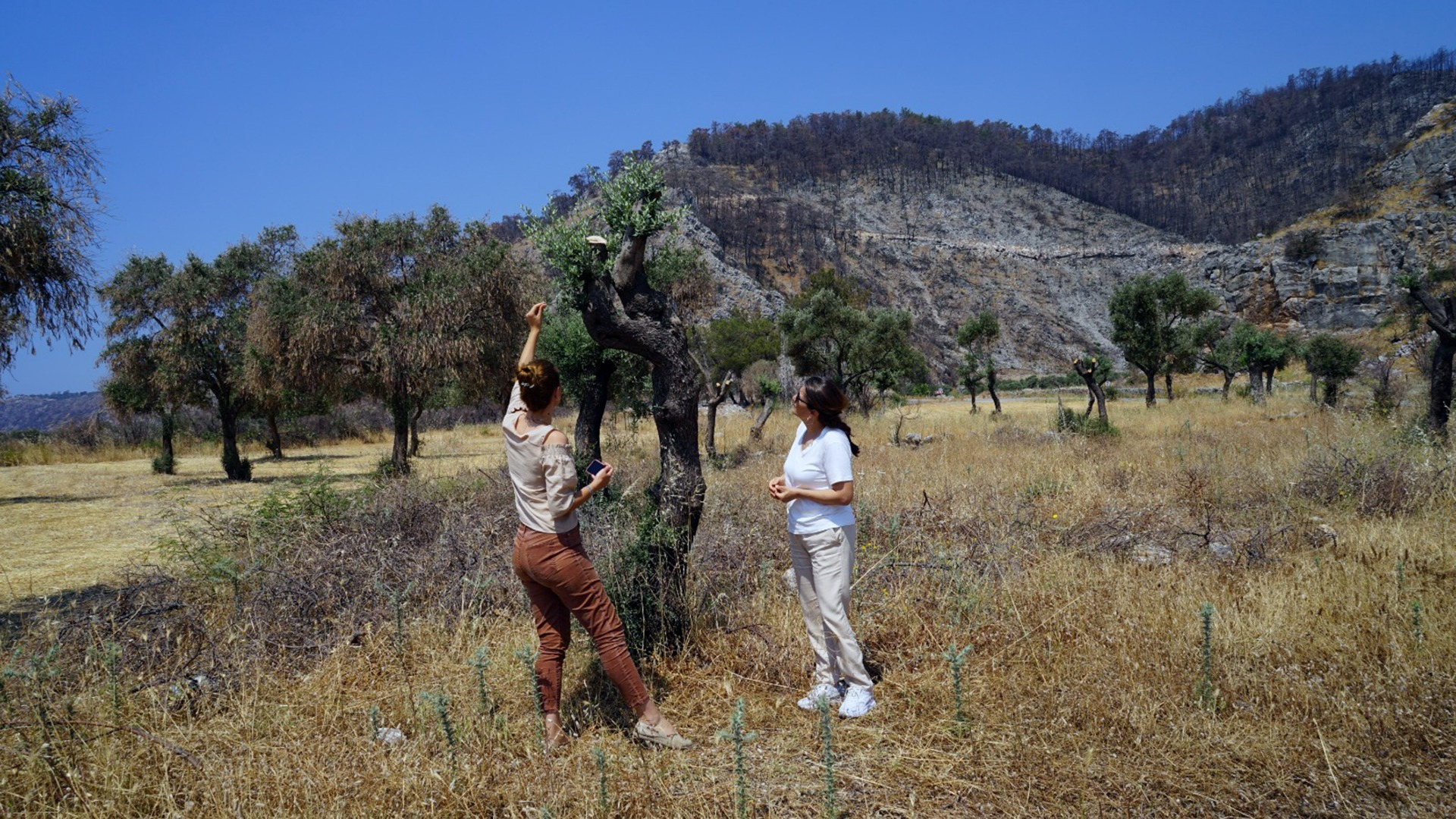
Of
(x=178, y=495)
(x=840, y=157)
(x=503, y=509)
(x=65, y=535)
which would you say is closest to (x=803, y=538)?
(x=503, y=509)

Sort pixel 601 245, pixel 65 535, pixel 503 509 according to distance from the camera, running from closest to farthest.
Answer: pixel 601 245 → pixel 503 509 → pixel 65 535

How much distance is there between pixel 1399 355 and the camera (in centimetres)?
3566

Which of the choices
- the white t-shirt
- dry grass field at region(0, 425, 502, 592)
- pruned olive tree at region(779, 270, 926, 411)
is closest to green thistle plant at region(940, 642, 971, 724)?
the white t-shirt

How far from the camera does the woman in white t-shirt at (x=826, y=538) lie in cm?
411

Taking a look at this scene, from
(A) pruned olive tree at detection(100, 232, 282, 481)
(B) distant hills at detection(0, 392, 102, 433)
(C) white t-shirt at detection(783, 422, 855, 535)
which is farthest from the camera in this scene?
(B) distant hills at detection(0, 392, 102, 433)

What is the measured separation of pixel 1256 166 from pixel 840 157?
5821 cm

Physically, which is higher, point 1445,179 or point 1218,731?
point 1445,179

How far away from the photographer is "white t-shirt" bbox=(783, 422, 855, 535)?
13.5ft

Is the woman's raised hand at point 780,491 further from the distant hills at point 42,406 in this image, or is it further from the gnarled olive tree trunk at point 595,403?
the distant hills at point 42,406

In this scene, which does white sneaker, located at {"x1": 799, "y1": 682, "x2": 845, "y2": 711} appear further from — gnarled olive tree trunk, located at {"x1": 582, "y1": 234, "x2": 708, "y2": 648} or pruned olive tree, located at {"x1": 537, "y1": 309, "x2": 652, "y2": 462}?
pruned olive tree, located at {"x1": 537, "y1": 309, "x2": 652, "y2": 462}

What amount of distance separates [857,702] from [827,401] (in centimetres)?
171

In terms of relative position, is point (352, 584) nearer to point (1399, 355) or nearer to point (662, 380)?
point (662, 380)

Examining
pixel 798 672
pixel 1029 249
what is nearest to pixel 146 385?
pixel 798 672

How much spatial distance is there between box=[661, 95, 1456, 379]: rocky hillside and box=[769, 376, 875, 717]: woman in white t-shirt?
153 feet
